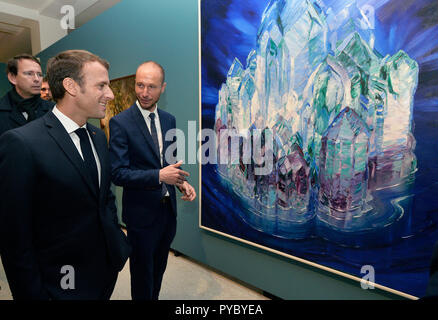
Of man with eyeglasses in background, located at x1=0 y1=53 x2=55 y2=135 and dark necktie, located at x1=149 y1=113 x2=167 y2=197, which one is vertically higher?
man with eyeglasses in background, located at x1=0 y1=53 x2=55 y2=135

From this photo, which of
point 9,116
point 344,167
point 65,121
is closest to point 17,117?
point 9,116

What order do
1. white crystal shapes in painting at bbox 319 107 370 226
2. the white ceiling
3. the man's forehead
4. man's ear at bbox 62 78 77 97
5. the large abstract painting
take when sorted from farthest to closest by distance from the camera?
the white ceiling < the man's forehead < white crystal shapes in painting at bbox 319 107 370 226 < the large abstract painting < man's ear at bbox 62 78 77 97

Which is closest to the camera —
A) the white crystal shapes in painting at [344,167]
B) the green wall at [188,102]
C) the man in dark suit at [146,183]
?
the white crystal shapes in painting at [344,167]

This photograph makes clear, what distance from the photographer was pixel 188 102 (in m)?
3.04

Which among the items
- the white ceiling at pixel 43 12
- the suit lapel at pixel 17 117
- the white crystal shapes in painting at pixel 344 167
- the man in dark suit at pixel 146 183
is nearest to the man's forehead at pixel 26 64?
the suit lapel at pixel 17 117

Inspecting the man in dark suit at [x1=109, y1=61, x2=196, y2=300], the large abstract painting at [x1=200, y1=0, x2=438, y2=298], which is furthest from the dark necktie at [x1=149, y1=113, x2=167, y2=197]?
the large abstract painting at [x1=200, y1=0, x2=438, y2=298]

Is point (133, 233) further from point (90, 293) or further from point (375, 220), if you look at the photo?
point (375, 220)

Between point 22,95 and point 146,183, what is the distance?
5.83 feet

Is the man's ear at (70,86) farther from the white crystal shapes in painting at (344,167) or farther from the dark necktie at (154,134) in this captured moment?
the white crystal shapes in painting at (344,167)

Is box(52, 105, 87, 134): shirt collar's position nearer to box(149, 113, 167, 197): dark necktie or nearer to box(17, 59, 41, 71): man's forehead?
box(149, 113, 167, 197): dark necktie

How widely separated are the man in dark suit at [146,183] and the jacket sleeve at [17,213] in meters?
0.84

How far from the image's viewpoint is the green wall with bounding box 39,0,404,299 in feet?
7.10

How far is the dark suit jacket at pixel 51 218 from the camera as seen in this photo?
3.31 ft

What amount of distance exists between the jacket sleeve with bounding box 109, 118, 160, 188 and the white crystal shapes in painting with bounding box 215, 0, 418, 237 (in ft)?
3.16
